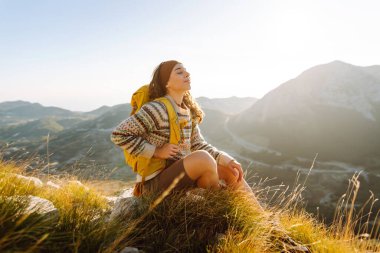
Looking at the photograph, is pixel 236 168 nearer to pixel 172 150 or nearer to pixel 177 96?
pixel 172 150

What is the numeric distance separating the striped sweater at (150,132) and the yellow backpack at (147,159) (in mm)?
71

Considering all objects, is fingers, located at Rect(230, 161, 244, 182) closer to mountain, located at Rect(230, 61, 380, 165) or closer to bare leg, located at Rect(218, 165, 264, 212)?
bare leg, located at Rect(218, 165, 264, 212)

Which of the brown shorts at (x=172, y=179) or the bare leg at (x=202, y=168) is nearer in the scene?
the bare leg at (x=202, y=168)

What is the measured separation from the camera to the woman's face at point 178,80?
5.41m

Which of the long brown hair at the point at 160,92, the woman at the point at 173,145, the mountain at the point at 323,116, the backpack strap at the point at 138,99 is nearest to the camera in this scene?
the woman at the point at 173,145

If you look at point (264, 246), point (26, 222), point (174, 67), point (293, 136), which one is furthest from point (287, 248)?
point (293, 136)

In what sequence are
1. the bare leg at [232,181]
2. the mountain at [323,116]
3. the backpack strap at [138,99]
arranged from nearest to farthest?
the bare leg at [232,181] → the backpack strap at [138,99] → the mountain at [323,116]

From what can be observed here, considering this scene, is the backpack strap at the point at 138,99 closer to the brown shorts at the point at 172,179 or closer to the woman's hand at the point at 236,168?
the brown shorts at the point at 172,179

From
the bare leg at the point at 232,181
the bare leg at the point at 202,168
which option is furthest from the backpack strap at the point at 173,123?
the bare leg at the point at 232,181

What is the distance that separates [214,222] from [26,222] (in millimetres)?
2205

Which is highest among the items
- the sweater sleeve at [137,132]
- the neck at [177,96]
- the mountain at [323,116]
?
the neck at [177,96]

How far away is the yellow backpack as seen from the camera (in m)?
4.89

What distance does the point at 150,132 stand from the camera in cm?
500

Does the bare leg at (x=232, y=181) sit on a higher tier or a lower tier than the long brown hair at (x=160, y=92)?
lower
